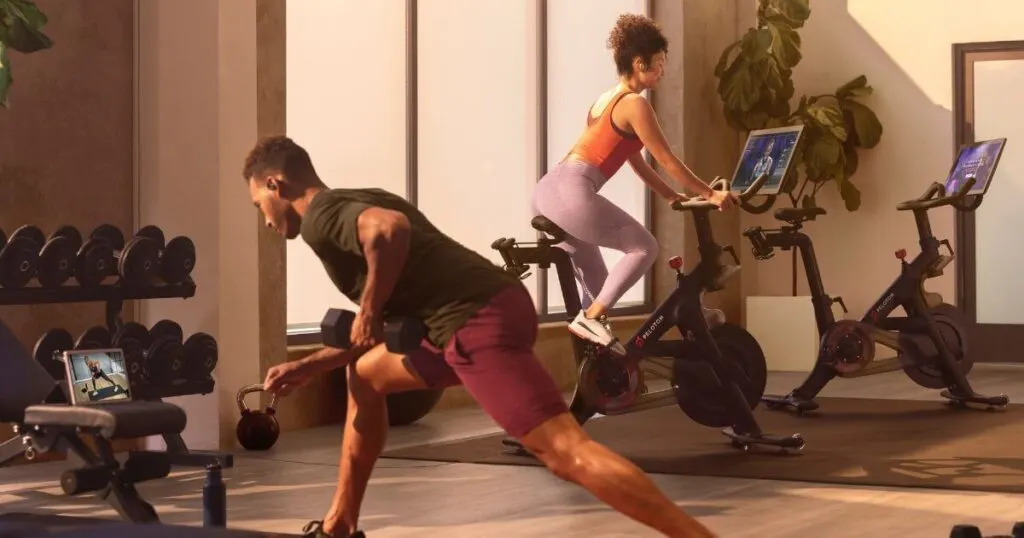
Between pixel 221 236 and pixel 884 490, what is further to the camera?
pixel 221 236

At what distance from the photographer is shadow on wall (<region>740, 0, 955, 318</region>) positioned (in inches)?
432

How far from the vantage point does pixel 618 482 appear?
3291mm

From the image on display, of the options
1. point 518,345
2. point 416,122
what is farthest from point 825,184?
point 518,345

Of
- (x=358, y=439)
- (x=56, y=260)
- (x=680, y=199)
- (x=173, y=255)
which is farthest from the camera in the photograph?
(x=680, y=199)

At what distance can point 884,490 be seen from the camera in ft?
17.3

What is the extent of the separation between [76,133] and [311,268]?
1.58 meters

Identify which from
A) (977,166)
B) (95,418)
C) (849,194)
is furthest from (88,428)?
(849,194)

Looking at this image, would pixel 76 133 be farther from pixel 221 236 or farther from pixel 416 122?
pixel 416 122

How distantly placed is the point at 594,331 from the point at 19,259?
216cm

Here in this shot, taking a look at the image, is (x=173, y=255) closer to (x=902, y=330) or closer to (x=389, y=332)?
(x=389, y=332)

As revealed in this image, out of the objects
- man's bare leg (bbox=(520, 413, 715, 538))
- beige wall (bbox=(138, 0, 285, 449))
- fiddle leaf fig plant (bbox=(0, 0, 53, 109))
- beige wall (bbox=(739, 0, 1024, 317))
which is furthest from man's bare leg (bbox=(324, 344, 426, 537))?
beige wall (bbox=(739, 0, 1024, 317))

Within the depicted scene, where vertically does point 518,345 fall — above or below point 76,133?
below

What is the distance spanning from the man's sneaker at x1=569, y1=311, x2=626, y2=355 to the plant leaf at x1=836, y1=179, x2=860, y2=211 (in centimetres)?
520

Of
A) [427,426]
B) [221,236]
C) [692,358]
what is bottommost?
[427,426]
